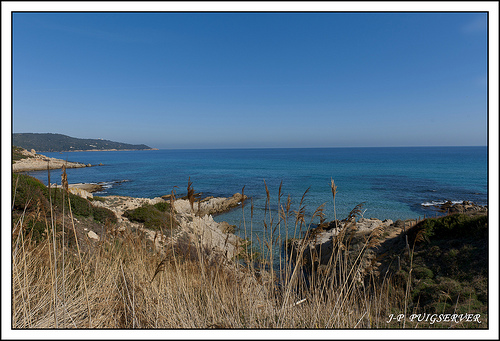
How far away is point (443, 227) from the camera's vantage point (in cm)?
779

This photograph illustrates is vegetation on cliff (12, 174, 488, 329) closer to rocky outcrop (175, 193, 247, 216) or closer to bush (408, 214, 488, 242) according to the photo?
bush (408, 214, 488, 242)

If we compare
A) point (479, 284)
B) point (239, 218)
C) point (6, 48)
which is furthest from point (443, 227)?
point (239, 218)

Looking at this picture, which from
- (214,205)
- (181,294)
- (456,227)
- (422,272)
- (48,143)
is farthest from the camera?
(48,143)

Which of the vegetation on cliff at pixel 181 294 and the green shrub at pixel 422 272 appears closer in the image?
the vegetation on cliff at pixel 181 294

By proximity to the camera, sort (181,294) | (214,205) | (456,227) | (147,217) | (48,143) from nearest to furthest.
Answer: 1. (181,294)
2. (456,227)
3. (147,217)
4. (214,205)
5. (48,143)

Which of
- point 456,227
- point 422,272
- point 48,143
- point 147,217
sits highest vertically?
point 48,143


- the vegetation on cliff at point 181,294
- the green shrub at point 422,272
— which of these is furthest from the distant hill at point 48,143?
the green shrub at point 422,272

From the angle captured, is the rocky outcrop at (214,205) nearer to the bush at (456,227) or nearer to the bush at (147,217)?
the bush at (147,217)

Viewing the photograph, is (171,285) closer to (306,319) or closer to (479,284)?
(306,319)

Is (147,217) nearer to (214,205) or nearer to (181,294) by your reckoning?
(181,294)

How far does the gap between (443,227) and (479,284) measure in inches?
117

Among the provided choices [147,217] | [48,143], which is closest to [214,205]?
[147,217]

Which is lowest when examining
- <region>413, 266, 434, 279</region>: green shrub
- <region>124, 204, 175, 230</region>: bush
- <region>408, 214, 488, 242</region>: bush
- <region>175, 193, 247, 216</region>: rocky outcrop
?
<region>175, 193, 247, 216</region>: rocky outcrop

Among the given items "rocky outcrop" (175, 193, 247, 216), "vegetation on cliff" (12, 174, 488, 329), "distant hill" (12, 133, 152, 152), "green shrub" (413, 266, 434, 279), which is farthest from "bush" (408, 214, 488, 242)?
"rocky outcrop" (175, 193, 247, 216)
